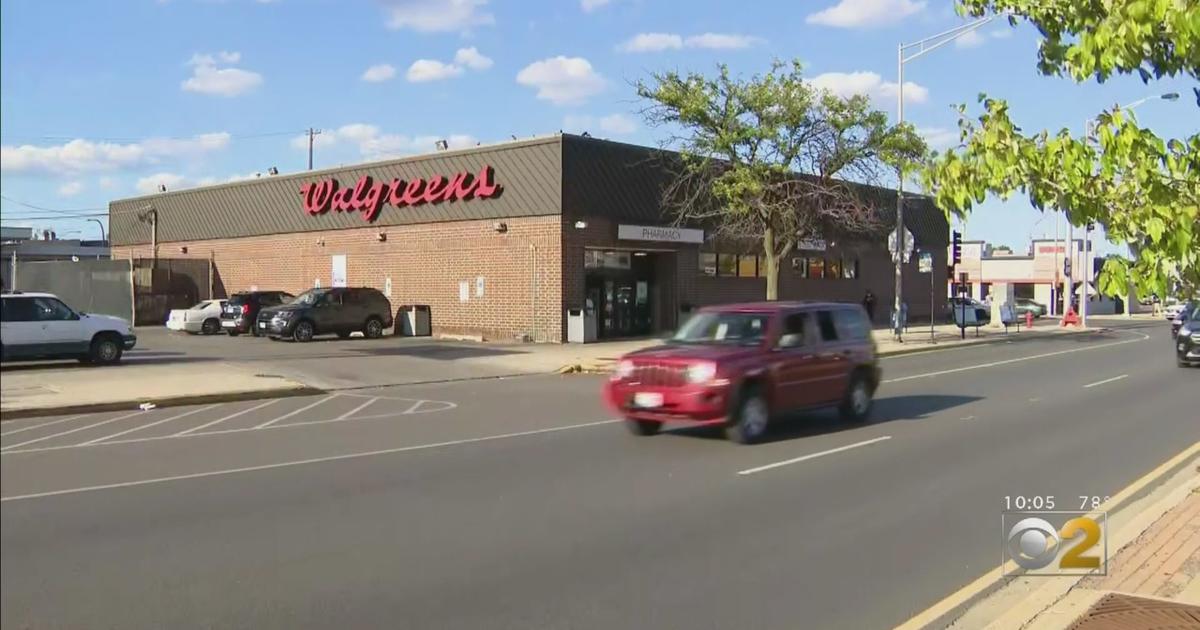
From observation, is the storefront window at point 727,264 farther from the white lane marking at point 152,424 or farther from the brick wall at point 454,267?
the white lane marking at point 152,424

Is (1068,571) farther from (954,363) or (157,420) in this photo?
(954,363)

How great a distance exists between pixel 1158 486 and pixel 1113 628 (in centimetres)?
477

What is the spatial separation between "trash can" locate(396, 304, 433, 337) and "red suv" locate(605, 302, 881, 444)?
22.7 metres

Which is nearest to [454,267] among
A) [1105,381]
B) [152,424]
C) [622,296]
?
[622,296]

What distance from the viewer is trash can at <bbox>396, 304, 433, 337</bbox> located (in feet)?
112

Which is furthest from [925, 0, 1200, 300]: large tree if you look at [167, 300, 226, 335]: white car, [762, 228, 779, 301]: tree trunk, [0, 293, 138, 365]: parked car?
[167, 300, 226, 335]: white car

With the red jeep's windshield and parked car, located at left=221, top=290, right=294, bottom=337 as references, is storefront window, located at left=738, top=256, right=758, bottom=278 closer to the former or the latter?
parked car, located at left=221, top=290, right=294, bottom=337

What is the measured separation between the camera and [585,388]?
1889 cm

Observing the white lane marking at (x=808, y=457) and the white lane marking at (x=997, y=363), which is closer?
the white lane marking at (x=808, y=457)

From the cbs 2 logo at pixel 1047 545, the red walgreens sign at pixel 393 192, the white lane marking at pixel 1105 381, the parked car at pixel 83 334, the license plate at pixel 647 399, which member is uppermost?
the red walgreens sign at pixel 393 192

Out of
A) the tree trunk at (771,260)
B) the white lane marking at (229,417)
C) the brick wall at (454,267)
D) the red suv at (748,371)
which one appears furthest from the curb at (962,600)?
the brick wall at (454,267)

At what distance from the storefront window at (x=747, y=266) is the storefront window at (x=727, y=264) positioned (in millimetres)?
286

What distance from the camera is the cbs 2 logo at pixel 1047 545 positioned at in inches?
229

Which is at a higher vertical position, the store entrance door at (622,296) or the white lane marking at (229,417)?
the store entrance door at (622,296)
